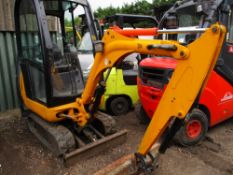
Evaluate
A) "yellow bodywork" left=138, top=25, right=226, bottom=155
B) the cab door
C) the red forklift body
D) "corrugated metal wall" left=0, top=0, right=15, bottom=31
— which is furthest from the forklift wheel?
"corrugated metal wall" left=0, top=0, right=15, bottom=31

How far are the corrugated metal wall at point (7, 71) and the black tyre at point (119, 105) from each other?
2111mm

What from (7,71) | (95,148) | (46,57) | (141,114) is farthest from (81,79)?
(7,71)

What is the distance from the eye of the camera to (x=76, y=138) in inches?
128

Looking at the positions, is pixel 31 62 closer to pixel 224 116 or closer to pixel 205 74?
pixel 205 74

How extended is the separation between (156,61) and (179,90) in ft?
5.18

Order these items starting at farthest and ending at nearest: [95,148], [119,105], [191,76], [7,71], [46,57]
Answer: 1. [7,71]
2. [119,105]
3. [95,148]
4. [46,57]
5. [191,76]

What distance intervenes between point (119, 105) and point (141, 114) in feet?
2.12

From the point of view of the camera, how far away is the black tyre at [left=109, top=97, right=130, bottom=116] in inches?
179

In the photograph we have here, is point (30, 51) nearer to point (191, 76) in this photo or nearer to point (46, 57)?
point (46, 57)

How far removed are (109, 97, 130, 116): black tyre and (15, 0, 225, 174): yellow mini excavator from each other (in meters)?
0.98

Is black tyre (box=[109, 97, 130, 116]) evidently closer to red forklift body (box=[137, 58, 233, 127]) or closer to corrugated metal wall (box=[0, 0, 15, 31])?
red forklift body (box=[137, 58, 233, 127])

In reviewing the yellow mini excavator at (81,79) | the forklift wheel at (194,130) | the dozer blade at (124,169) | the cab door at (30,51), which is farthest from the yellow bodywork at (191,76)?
the cab door at (30,51)

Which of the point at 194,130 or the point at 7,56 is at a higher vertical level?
the point at 7,56

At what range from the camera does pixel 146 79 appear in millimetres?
3549
